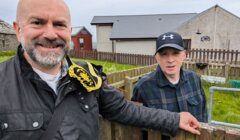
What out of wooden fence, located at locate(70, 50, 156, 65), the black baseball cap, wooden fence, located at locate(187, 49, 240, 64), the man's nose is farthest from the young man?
wooden fence, located at locate(70, 50, 156, 65)

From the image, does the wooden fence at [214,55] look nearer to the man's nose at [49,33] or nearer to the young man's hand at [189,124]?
the young man's hand at [189,124]

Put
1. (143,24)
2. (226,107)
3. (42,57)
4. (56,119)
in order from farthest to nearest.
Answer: (143,24)
(226,107)
(42,57)
(56,119)

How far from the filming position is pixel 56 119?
1.76 m

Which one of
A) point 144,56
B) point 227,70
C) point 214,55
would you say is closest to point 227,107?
point 227,70

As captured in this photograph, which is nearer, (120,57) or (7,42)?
(120,57)

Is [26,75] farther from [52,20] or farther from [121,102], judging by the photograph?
[121,102]

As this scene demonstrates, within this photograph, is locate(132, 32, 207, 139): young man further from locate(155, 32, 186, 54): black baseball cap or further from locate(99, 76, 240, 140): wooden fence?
locate(99, 76, 240, 140): wooden fence

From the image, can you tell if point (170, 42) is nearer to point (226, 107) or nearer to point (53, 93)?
point (53, 93)

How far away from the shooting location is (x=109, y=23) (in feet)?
111

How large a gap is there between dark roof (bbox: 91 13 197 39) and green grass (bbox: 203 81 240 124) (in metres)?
20.2

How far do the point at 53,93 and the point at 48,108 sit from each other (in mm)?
124

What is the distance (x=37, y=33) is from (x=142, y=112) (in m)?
1.12

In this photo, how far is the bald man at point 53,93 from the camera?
5.55 ft

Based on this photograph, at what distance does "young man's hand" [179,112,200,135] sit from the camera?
6.76ft
